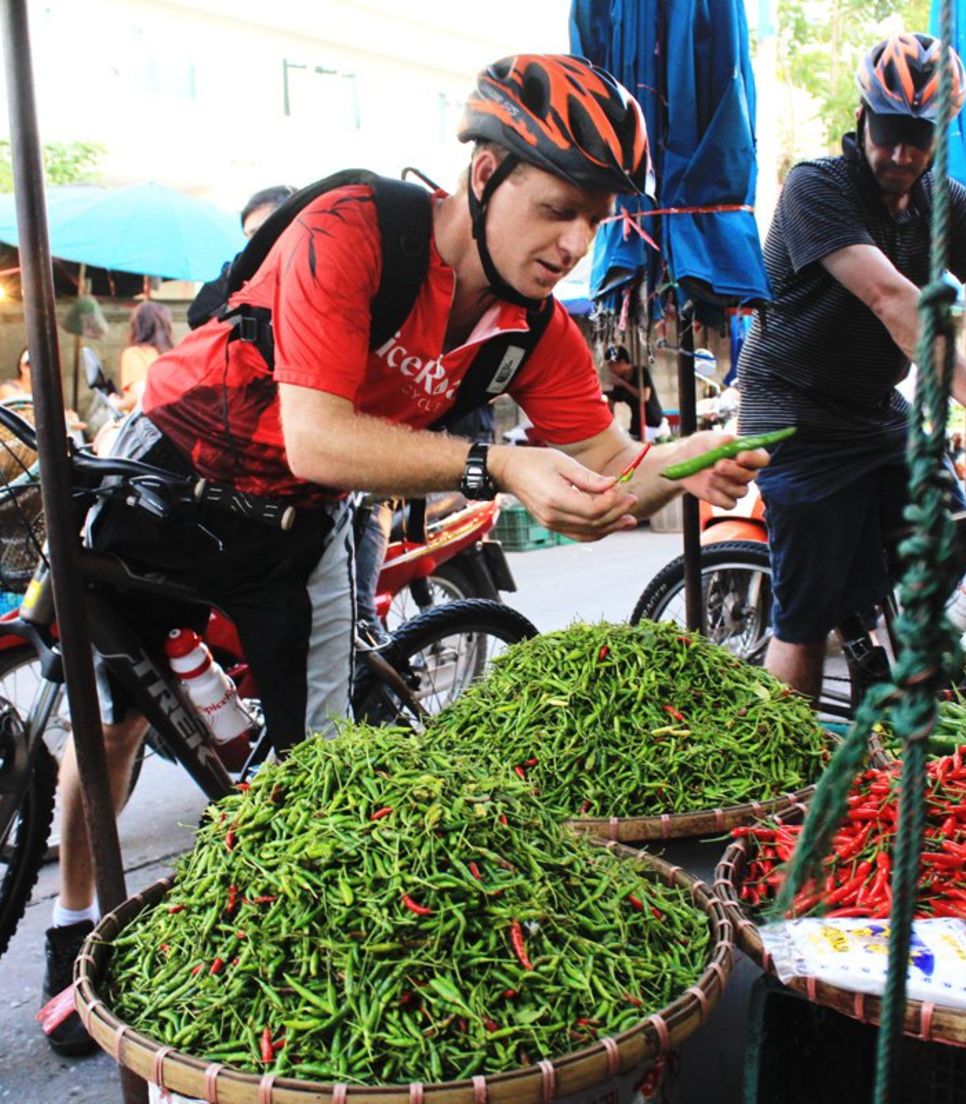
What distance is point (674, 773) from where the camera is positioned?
7.98 feet

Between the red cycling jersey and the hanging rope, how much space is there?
4.74 feet

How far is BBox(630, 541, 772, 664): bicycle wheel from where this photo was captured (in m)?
4.97

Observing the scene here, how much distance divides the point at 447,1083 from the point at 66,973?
1836 millimetres

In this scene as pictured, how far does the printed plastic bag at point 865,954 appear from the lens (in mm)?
1596

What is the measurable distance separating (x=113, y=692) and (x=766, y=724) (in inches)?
65.4

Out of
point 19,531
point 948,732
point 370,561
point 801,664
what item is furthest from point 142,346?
point 948,732

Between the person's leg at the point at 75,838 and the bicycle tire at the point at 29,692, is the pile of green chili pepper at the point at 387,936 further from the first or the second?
the bicycle tire at the point at 29,692

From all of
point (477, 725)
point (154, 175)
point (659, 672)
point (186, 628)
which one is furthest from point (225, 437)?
point (154, 175)

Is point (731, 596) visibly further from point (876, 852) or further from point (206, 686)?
point (876, 852)

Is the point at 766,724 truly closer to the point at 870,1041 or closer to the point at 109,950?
the point at 870,1041

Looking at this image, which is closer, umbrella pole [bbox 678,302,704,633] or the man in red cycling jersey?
the man in red cycling jersey

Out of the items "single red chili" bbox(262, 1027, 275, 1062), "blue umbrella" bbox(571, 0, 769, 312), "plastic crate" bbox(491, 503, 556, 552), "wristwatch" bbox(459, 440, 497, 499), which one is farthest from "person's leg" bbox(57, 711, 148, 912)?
"plastic crate" bbox(491, 503, 556, 552)

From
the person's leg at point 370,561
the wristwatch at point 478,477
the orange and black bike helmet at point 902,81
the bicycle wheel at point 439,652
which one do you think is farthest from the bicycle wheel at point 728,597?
the wristwatch at point 478,477

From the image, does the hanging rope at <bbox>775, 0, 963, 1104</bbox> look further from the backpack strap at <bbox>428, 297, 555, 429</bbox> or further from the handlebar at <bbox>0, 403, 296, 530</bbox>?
the handlebar at <bbox>0, 403, 296, 530</bbox>
